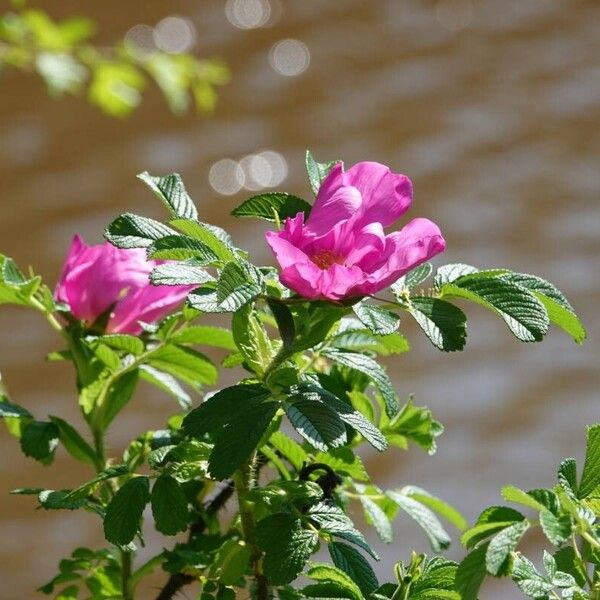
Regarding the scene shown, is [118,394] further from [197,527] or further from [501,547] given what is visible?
[501,547]

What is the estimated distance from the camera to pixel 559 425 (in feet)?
7.02

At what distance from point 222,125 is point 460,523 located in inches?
87.9

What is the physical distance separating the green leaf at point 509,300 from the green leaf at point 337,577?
4.1 inches

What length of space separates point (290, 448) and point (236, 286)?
0.41 feet

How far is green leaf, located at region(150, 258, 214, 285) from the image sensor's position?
43cm

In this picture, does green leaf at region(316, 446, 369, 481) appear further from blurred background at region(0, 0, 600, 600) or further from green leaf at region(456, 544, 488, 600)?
blurred background at region(0, 0, 600, 600)

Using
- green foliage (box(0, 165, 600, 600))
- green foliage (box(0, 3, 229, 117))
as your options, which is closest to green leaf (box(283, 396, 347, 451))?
green foliage (box(0, 165, 600, 600))

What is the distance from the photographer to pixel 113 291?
612 millimetres

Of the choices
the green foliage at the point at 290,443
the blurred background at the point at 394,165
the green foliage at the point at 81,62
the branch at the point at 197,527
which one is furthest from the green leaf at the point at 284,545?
the blurred background at the point at 394,165

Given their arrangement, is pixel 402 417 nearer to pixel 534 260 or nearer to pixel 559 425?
pixel 559 425

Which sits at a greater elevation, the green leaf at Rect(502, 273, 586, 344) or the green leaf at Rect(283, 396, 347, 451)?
the green leaf at Rect(502, 273, 586, 344)

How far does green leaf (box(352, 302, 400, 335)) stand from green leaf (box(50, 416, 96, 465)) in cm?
19

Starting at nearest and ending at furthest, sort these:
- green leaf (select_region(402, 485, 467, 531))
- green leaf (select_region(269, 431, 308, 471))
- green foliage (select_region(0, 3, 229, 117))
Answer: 1. green leaf (select_region(269, 431, 308, 471))
2. green leaf (select_region(402, 485, 467, 531))
3. green foliage (select_region(0, 3, 229, 117))

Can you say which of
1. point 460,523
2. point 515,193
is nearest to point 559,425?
point 515,193
